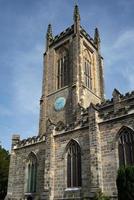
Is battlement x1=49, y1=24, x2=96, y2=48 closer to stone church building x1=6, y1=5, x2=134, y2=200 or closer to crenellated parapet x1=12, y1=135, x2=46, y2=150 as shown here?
stone church building x1=6, y1=5, x2=134, y2=200

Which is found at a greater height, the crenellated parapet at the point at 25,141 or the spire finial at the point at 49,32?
the spire finial at the point at 49,32

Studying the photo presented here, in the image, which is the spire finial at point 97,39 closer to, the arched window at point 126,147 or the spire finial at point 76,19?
the spire finial at point 76,19

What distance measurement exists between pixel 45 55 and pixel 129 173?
29.2m

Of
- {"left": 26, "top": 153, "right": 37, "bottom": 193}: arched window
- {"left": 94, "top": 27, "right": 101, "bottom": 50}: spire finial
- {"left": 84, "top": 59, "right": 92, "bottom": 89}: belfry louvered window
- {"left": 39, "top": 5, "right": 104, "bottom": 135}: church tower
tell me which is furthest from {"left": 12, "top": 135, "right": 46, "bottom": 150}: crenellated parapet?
{"left": 94, "top": 27, "right": 101, "bottom": 50}: spire finial

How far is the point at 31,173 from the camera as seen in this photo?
79.3 ft

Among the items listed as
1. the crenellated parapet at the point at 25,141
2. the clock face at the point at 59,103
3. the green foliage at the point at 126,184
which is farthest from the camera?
the clock face at the point at 59,103

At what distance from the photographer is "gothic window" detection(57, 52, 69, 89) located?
3584 centimetres

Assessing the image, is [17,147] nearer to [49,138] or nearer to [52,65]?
[49,138]

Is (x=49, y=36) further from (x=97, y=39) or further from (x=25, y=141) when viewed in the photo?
(x=25, y=141)

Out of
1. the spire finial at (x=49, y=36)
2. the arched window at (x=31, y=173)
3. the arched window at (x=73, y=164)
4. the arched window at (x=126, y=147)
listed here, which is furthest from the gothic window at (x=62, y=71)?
the arched window at (x=126, y=147)

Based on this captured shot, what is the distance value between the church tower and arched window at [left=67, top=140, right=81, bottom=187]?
385 inches

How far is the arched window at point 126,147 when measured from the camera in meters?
17.6

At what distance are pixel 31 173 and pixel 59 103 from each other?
11.8 m

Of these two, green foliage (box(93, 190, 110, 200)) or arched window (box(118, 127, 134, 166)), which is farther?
arched window (box(118, 127, 134, 166))
